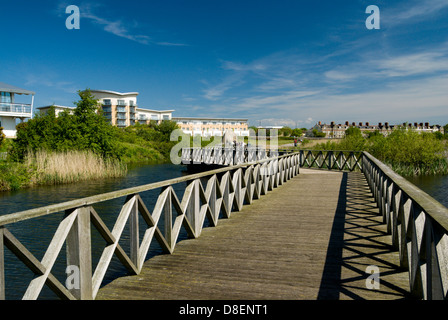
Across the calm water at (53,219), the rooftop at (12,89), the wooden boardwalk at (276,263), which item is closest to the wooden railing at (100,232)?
the wooden boardwalk at (276,263)

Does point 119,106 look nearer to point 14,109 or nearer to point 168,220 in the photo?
point 14,109

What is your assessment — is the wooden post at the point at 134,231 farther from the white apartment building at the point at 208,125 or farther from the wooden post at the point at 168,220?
the white apartment building at the point at 208,125

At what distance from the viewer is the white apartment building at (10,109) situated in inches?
1622

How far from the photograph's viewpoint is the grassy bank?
1850 cm

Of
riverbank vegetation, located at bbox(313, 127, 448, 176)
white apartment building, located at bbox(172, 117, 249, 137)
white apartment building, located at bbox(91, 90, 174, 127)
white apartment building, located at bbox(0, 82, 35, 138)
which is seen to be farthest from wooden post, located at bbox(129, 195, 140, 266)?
white apartment building, located at bbox(172, 117, 249, 137)

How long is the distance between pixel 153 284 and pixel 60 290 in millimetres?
1182

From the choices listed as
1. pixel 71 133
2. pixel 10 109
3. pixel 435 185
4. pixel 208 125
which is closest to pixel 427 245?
pixel 435 185

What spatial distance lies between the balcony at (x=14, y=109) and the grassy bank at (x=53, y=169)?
22957mm

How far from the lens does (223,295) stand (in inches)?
146

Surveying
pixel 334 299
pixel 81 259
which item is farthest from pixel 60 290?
pixel 334 299

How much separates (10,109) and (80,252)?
149 feet

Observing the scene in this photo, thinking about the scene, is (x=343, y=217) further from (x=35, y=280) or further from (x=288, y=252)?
(x=35, y=280)

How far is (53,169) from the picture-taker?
20422 mm
